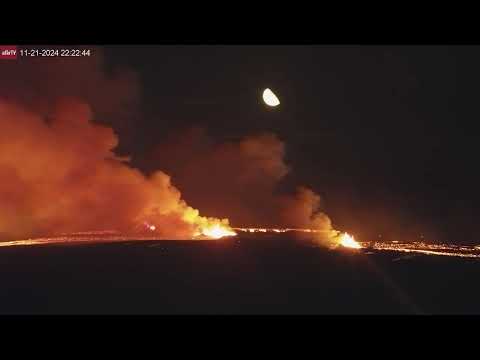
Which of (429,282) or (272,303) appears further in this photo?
(429,282)

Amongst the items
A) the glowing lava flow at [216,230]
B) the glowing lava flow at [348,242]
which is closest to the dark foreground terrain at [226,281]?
the glowing lava flow at [348,242]

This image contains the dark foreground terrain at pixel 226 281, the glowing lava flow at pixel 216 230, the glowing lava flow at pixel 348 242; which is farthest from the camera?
the glowing lava flow at pixel 216 230

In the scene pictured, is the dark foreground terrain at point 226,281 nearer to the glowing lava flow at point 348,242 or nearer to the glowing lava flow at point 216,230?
the glowing lava flow at point 348,242

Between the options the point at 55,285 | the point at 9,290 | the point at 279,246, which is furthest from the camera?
the point at 279,246

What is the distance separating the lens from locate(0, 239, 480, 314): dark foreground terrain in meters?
8.55

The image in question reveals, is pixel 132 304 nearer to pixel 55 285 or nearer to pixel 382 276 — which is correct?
pixel 55 285

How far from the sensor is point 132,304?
819 centimetres

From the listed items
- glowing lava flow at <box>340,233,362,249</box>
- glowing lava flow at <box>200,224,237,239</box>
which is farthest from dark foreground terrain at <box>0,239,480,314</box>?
glowing lava flow at <box>200,224,237,239</box>

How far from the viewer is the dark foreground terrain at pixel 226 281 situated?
337 inches

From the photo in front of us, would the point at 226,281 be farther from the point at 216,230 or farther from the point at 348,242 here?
the point at 216,230

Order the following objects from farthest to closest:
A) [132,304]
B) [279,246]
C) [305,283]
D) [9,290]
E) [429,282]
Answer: [279,246] < [429,282] < [305,283] < [9,290] < [132,304]
